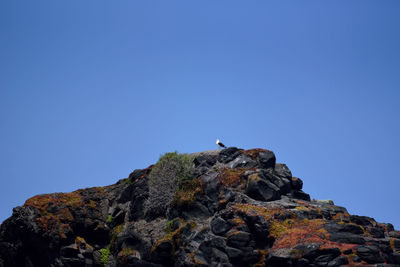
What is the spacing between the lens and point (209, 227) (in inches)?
1052

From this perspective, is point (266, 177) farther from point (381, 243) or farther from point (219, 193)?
point (381, 243)

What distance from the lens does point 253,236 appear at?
24.7m

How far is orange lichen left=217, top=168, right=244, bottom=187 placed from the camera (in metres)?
30.3

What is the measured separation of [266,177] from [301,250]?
31.0 ft

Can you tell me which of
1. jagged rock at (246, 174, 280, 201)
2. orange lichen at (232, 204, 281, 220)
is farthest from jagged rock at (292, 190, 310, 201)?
orange lichen at (232, 204, 281, 220)

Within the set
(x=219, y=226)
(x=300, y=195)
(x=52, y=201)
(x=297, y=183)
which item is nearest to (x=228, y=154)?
(x=297, y=183)

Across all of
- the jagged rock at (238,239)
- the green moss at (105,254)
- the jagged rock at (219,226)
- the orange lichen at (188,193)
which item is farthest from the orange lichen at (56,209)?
the jagged rock at (238,239)

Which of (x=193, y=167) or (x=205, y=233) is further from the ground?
(x=193, y=167)

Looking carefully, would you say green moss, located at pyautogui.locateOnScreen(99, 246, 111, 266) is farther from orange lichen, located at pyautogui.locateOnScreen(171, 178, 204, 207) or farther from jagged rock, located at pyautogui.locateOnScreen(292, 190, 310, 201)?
jagged rock, located at pyautogui.locateOnScreen(292, 190, 310, 201)

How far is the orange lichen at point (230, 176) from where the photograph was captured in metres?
30.3

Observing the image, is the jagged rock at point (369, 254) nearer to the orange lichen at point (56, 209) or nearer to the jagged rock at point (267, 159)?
the jagged rock at point (267, 159)

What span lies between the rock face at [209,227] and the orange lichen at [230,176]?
0.28 feet

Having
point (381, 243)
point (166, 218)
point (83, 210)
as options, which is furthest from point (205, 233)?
point (83, 210)

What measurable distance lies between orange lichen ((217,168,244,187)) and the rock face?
0.08 metres
